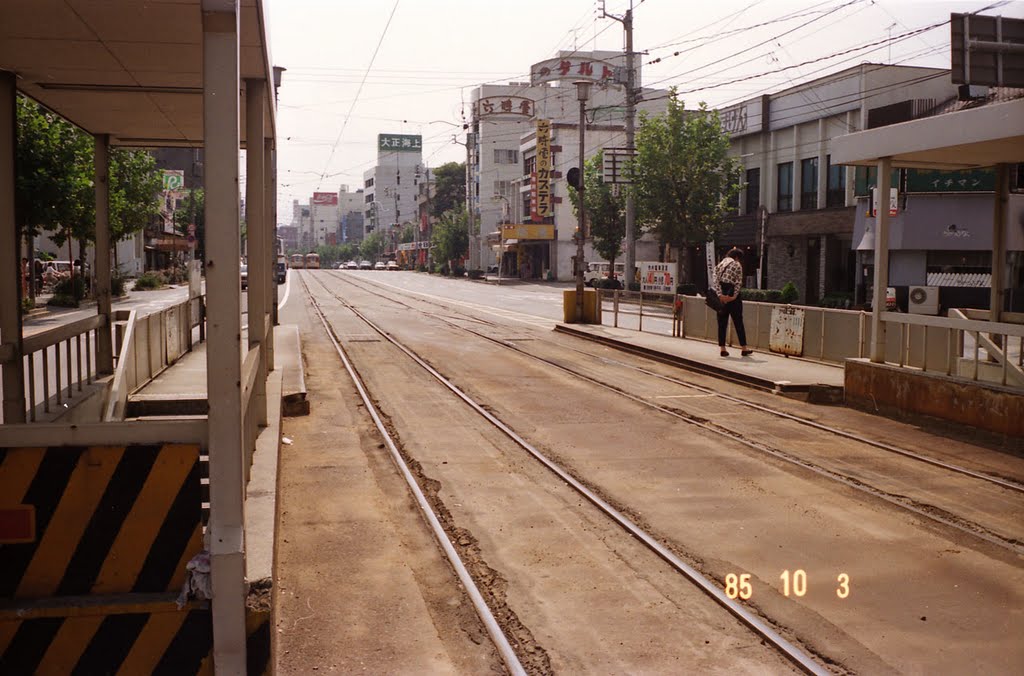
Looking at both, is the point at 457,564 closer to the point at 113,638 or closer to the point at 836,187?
the point at 113,638

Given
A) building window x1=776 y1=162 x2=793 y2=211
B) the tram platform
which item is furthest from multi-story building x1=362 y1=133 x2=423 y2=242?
the tram platform

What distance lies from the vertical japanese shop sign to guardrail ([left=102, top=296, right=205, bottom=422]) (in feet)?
187

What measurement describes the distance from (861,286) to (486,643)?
109ft

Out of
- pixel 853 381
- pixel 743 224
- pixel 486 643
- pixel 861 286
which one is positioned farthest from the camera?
pixel 743 224

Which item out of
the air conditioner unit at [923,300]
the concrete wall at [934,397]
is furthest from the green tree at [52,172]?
the air conditioner unit at [923,300]

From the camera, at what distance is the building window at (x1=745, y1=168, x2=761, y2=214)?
46.1 metres

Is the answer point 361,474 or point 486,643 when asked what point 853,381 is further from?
point 486,643

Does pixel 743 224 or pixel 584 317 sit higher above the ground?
pixel 743 224

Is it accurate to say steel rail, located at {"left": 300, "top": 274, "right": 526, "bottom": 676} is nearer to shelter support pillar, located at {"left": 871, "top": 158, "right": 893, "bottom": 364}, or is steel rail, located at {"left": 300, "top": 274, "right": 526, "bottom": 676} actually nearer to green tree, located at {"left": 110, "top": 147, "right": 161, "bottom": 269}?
shelter support pillar, located at {"left": 871, "top": 158, "right": 893, "bottom": 364}

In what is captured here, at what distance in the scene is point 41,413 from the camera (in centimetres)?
805

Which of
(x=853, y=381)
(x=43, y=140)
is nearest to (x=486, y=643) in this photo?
(x=853, y=381)

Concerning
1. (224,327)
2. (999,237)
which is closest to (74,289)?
(999,237)

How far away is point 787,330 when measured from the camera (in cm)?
1723

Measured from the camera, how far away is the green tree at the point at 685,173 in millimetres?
44156
